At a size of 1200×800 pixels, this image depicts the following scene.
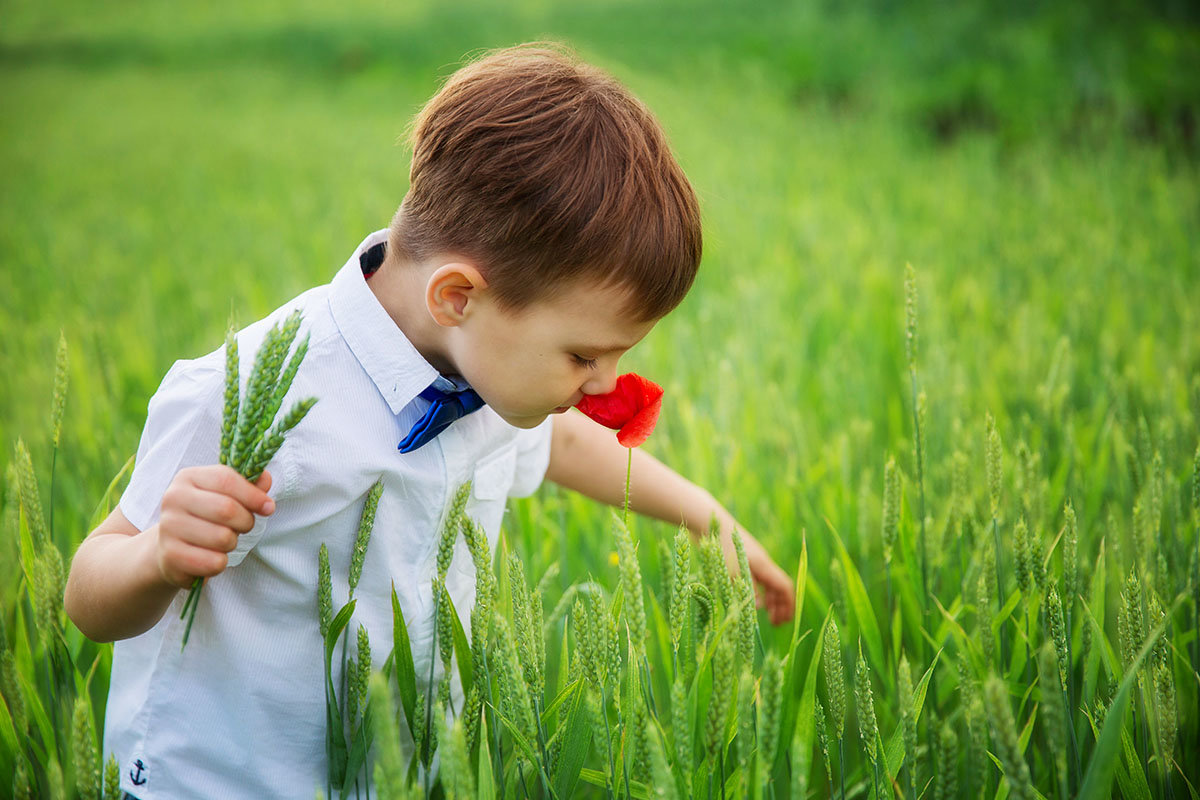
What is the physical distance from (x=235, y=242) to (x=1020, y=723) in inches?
162

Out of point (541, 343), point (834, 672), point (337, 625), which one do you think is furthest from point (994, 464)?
point (337, 625)

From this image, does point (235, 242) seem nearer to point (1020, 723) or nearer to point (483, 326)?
point (483, 326)

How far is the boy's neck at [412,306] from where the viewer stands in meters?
1.13

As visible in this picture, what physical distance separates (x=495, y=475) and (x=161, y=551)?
1.75 feet

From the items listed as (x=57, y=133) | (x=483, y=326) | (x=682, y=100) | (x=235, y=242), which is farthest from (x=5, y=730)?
(x=57, y=133)

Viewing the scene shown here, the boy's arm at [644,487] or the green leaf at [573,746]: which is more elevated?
the boy's arm at [644,487]

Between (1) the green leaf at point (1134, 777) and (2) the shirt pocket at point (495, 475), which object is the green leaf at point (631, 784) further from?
(1) the green leaf at point (1134, 777)

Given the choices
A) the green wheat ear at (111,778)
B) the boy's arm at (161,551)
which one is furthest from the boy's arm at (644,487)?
the green wheat ear at (111,778)

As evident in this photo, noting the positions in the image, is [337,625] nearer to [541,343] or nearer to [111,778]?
[111,778]

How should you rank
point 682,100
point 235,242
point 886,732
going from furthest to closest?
1. point 682,100
2. point 235,242
3. point 886,732

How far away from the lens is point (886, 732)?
140 cm

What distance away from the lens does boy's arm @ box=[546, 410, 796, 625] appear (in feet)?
4.66

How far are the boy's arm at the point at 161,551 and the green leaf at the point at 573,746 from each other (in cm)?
43

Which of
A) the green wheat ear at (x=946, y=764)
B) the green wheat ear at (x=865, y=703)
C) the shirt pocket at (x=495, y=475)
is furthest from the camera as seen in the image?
the shirt pocket at (x=495, y=475)
